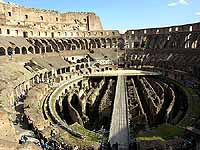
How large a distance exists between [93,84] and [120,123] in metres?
19.1

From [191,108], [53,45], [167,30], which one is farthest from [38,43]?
[191,108]

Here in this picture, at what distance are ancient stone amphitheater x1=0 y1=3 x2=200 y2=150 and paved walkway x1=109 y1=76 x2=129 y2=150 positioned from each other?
6cm

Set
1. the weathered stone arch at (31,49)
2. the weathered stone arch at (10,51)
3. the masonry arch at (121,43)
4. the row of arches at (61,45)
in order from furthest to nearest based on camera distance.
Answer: the masonry arch at (121,43)
the weathered stone arch at (31,49)
the row of arches at (61,45)
the weathered stone arch at (10,51)

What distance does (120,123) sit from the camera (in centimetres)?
1989

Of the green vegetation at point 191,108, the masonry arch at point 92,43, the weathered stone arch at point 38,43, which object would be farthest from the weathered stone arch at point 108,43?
the green vegetation at point 191,108

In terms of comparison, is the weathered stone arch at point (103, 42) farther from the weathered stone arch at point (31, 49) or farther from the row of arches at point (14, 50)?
the row of arches at point (14, 50)

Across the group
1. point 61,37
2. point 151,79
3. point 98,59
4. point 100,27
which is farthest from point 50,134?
point 100,27

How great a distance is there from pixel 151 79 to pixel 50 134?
23.9 m

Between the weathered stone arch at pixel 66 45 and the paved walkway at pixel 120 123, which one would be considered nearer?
the paved walkway at pixel 120 123

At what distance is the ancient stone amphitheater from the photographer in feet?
52.5

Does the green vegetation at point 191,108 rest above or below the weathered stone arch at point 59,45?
below

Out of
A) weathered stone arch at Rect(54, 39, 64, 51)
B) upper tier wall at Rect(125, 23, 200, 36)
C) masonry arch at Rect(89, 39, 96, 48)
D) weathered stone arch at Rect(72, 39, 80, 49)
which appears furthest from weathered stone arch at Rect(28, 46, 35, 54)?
upper tier wall at Rect(125, 23, 200, 36)

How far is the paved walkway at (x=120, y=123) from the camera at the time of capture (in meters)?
16.9

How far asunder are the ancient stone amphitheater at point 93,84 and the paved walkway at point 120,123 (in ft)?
0.21
